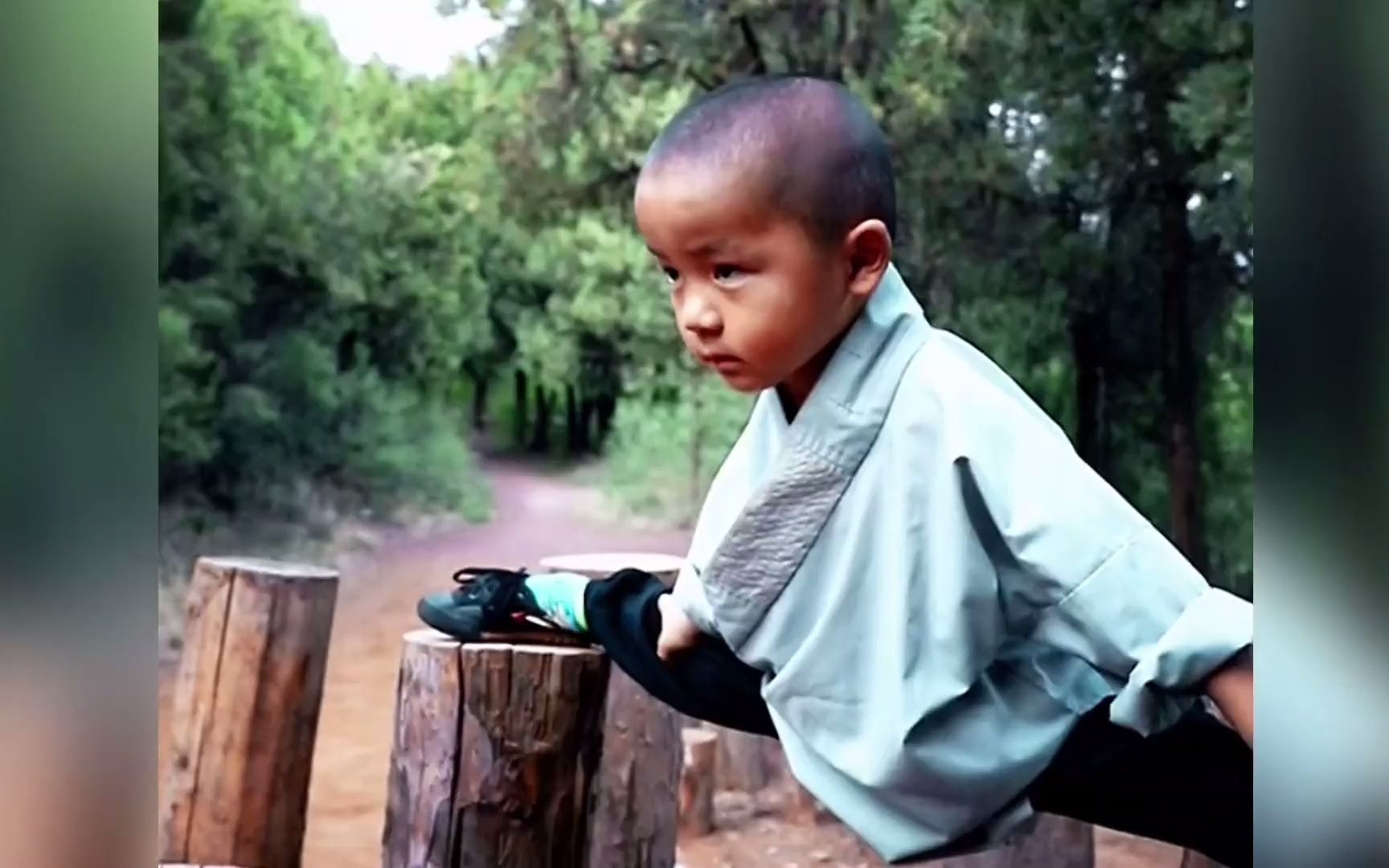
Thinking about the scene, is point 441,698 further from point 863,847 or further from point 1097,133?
point 1097,133

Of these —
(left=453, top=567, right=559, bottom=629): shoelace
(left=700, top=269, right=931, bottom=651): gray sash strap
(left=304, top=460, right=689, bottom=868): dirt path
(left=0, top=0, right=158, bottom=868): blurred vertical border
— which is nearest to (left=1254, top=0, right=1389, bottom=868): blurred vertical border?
(left=700, top=269, right=931, bottom=651): gray sash strap

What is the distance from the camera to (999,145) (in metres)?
1.15

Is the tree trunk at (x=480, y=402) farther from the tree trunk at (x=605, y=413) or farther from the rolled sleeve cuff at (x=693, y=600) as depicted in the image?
the rolled sleeve cuff at (x=693, y=600)

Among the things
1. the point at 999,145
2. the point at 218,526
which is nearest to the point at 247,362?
the point at 218,526

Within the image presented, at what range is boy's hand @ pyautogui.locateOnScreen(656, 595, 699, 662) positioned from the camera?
1.19 m

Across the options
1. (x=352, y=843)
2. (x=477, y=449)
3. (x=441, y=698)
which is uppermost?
(x=477, y=449)

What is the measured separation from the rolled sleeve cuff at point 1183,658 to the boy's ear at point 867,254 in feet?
1.17

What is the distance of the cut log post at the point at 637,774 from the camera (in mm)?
1211

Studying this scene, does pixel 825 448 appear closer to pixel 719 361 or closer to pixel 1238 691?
pixel 719 361

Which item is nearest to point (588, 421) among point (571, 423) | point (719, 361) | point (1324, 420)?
point (571, 423)

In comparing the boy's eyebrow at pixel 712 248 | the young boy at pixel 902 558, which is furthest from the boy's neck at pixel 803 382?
the boy's eyebrow at pixel 712 248

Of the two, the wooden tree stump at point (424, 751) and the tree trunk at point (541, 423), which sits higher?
the tree trunk at point (541, 423)

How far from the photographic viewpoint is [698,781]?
120 cm

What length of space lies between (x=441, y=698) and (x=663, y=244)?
17.1 inches
